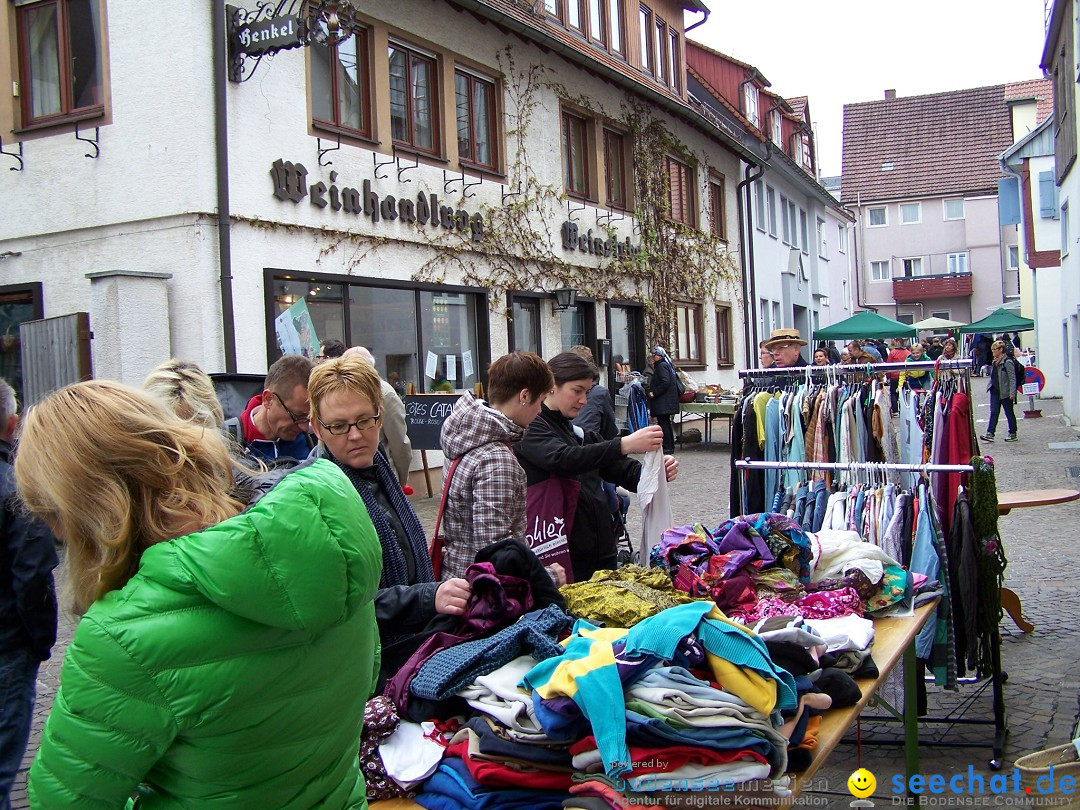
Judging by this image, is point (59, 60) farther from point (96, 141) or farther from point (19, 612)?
point (19, 612)

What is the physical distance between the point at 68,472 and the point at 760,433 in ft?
14.6

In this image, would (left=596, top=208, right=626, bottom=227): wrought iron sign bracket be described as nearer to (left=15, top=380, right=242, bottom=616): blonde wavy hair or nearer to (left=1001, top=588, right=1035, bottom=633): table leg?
(left=1001, top=588, right=1035, bottom=633): table leg

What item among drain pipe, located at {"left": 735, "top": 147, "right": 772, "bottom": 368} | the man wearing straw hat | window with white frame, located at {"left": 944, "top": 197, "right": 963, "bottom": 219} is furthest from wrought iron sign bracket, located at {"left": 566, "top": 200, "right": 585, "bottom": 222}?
window with white frame, located at {"left": 944, "top": 197, "right": 963, "bottom": 219}

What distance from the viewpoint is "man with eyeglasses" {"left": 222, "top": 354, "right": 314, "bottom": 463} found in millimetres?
4586

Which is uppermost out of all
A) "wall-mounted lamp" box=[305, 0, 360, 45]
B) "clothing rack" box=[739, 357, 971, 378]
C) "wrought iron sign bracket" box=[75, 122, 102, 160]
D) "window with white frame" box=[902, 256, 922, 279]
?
"window with white frame" box=[902, 256, 922, 279]

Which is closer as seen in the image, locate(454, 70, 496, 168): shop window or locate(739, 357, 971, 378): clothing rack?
locate(739, 357, 971, 378): clothing rack

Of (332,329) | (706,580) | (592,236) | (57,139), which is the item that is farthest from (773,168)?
(706,580)

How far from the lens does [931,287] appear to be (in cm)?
5341

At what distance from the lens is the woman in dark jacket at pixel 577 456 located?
4.35 meters

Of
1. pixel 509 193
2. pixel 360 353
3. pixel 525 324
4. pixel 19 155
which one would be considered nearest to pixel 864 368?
pixel 360 353

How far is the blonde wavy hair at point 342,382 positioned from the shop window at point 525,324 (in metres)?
11.5

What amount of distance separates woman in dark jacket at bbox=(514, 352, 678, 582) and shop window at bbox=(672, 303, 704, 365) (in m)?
15.7

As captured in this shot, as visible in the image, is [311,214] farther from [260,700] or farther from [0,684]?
[260,700]

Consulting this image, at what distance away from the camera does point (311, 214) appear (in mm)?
10820
